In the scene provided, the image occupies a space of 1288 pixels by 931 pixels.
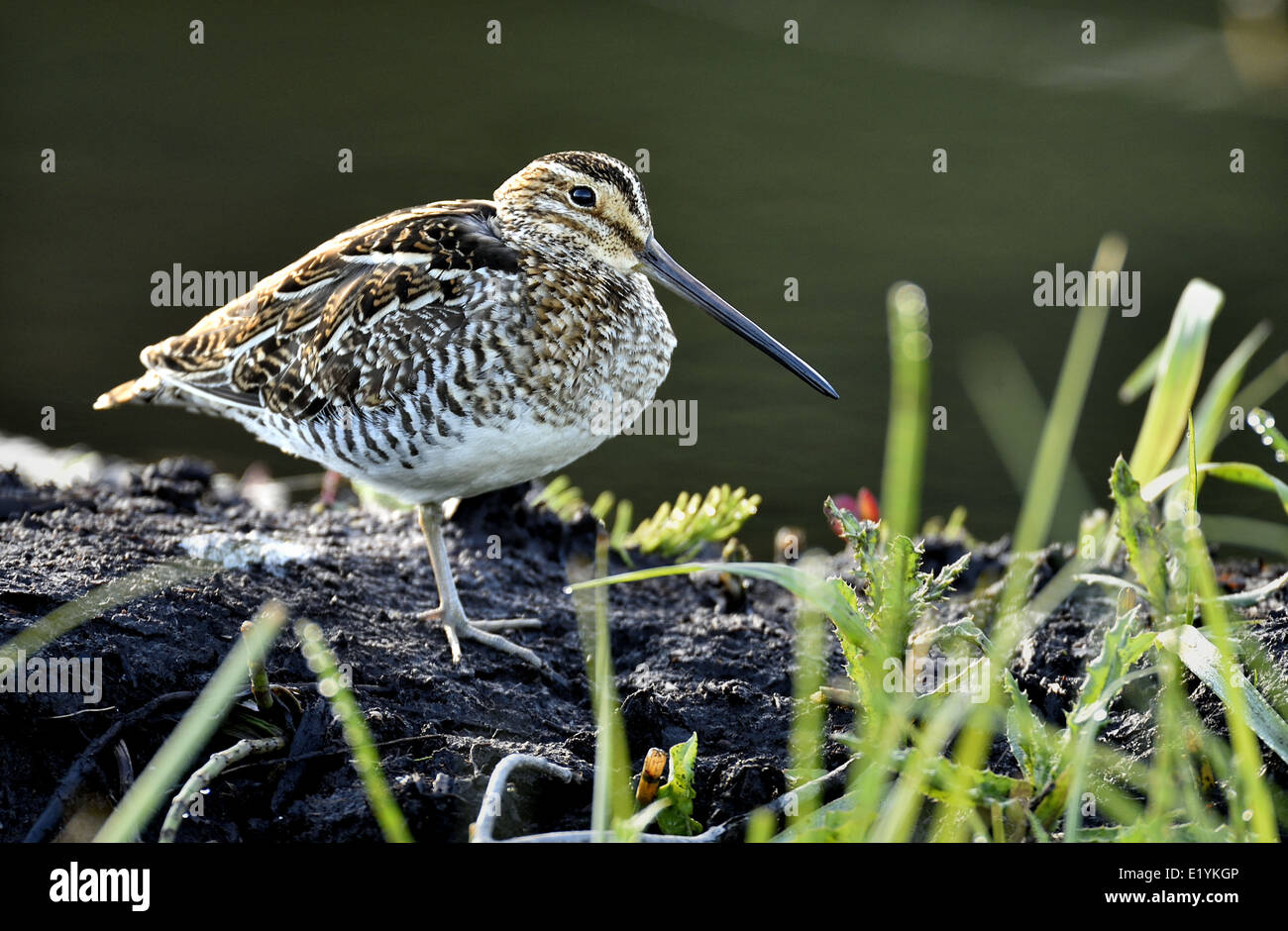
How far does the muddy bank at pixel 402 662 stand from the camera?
3.20 meters

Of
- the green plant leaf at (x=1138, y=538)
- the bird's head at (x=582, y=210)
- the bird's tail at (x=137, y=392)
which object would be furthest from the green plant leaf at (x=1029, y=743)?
the bird's tail at (x=137, y=392)

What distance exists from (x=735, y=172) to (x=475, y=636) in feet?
24.7

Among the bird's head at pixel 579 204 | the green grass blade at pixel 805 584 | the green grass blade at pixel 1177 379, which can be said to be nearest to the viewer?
the green grass blade at pixel 805 584

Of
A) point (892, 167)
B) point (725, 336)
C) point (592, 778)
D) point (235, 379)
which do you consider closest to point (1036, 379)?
point (725, 336)

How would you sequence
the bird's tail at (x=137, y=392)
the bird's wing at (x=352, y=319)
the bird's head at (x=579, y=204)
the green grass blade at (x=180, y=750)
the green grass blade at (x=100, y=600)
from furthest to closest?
1. the bird's tail at (x=137, y=392)
2. the bird's head at (x=579, y=204)
3. the bird's wing at (x=352, y=319)
4. the green grass blade at (x=100, y=600)
5. the green grass blade at (x=180, y=750)

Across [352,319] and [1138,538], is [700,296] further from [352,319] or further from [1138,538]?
[1138,538]

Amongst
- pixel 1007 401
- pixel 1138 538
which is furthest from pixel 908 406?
pixel 1007 401

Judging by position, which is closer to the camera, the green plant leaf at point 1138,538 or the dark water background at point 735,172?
the green plant leaf at point 1138,538

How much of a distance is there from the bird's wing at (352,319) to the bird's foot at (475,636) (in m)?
0.66

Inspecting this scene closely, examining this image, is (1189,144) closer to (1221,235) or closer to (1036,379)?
(1221,235)

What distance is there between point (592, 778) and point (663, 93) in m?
9.71

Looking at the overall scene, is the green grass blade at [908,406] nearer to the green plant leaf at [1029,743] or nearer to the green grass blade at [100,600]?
the green plant leaf at [1029,743]

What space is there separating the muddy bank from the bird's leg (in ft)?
0.15

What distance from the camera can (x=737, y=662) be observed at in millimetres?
4035
